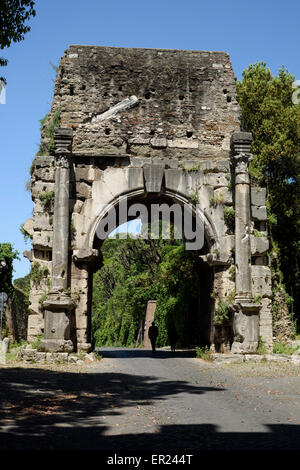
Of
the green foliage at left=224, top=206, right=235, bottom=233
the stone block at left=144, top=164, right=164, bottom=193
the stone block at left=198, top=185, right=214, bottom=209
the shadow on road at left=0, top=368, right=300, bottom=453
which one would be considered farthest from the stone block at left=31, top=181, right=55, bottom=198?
the shadow on road at left=0, top=368, right=300, bottom=453

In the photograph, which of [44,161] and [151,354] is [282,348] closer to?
[151,354]

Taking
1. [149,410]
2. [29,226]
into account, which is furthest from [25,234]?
[149,410]

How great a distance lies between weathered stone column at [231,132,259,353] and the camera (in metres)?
13.4

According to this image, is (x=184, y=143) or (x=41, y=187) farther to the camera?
(x=184, y=143)

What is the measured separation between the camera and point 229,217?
14.7m

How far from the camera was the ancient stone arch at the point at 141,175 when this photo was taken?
13883 mm

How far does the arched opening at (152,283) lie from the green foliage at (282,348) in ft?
5.78

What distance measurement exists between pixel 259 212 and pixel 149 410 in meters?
9.24

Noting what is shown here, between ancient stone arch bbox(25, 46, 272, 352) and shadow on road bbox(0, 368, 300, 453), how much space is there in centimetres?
478

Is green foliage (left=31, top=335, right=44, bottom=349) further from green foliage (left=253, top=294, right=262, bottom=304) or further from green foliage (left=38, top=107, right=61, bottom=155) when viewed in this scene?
green foliage (left=253, top=294, right=262, bottom=304)

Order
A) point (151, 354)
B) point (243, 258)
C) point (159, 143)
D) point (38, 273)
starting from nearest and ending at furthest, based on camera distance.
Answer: point (243, 258) → point (38, 273) → point (159, 143) → point (151, 354)

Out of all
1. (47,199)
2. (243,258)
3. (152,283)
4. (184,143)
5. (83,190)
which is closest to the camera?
(243,258)
